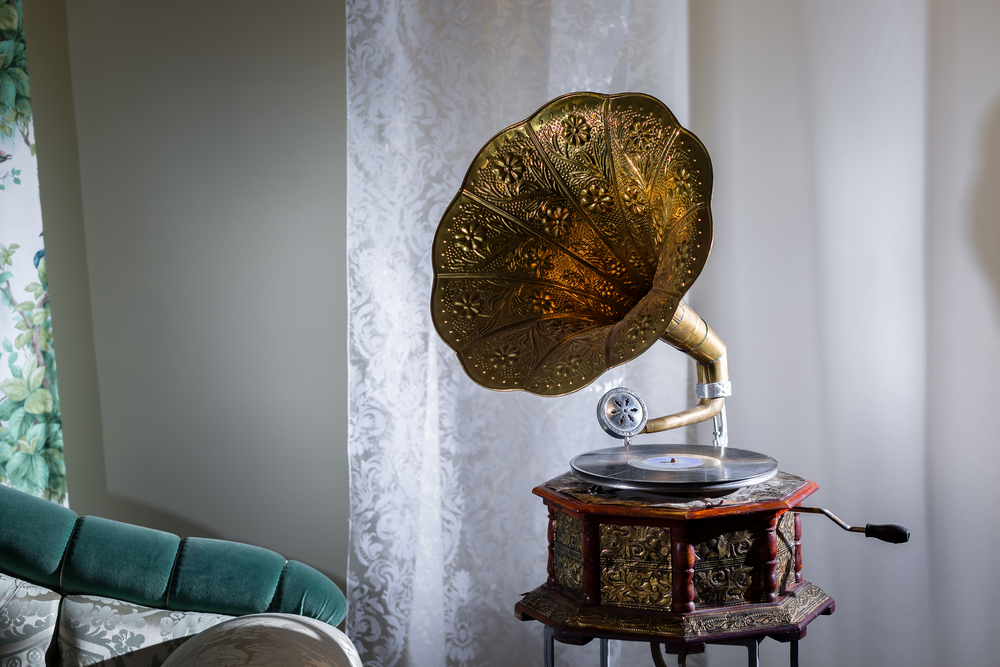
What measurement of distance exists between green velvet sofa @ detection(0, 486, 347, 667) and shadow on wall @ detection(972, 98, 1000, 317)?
5.15ft

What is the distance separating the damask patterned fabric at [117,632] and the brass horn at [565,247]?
2.41 ft

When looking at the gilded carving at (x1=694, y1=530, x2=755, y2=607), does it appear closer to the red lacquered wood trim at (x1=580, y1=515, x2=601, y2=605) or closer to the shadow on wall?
the red lacquered wood trim at (x1=580, y1=515, x2=601, y2=605)

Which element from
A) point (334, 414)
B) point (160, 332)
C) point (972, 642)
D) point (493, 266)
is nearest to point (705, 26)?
point (493, 266)

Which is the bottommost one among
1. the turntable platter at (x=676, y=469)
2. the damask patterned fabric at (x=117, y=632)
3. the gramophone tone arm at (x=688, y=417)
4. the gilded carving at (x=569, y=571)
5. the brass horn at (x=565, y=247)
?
the damask patterned fabric at (x=117, y=632)

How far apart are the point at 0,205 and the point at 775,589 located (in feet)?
6.46

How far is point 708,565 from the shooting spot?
3.30 ft

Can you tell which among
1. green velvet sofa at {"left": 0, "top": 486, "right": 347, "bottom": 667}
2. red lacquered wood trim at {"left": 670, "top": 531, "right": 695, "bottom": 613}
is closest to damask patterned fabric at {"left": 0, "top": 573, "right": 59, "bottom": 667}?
green velvet sofa at {"left": 0, "top": 486, "right": 347, "bottom": 667}

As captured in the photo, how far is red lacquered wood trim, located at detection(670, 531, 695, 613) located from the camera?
984 millimetres

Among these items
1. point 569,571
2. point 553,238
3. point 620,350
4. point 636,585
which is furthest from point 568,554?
point 553,238

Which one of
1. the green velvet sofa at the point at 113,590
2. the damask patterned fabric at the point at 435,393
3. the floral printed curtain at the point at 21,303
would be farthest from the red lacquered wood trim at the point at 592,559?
the floral printed curtain at the point at 21,303

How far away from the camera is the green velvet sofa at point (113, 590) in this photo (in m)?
1.20

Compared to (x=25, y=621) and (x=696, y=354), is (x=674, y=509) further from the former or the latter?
(x=25, y=621)

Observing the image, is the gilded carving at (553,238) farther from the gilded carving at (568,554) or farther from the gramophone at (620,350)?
the gilded carving at (568,554)

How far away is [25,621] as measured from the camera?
3.90 ft
